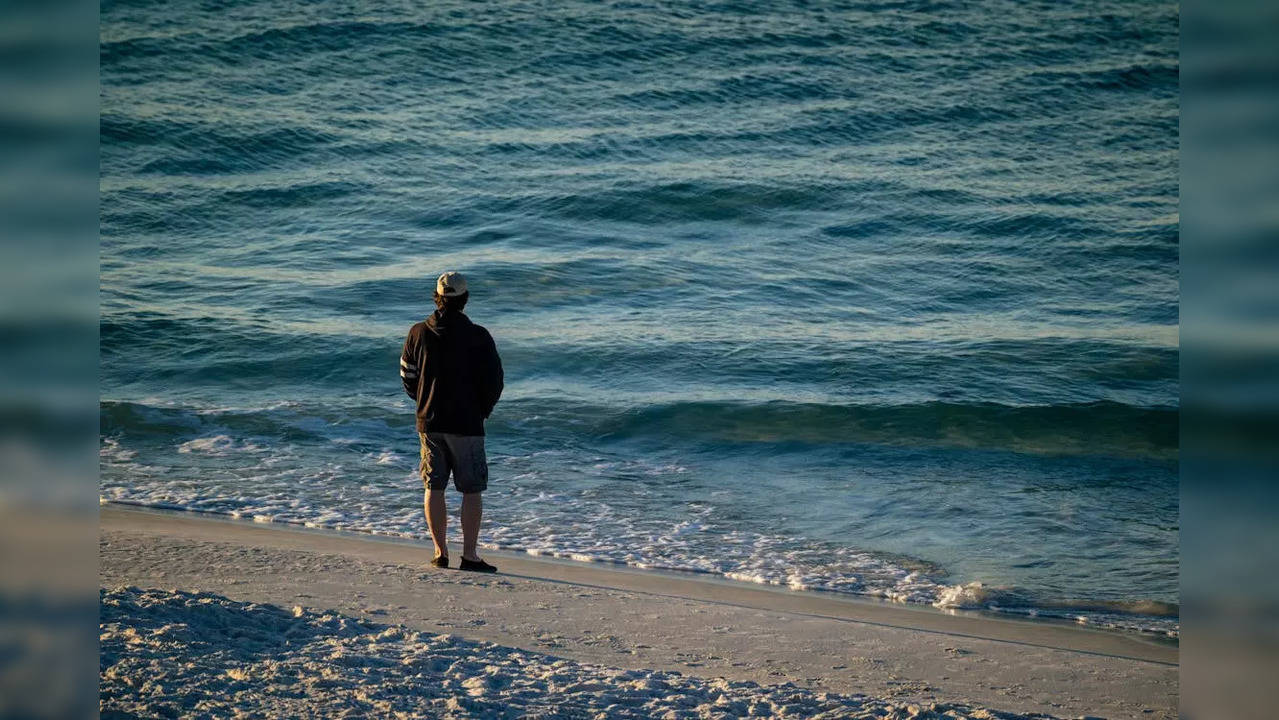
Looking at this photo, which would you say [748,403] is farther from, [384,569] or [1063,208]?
[1063,208]

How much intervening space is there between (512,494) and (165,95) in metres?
25.2

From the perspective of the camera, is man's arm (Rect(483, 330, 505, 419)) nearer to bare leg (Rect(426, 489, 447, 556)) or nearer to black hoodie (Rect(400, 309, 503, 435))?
black hoodie (Rect(400, 309, 503, 435))

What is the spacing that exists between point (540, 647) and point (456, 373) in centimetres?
185

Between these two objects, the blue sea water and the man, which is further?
the blue sea water

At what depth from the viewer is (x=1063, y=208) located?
23.3m

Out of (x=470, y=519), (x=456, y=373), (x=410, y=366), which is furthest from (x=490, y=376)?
(x=470, y=519)

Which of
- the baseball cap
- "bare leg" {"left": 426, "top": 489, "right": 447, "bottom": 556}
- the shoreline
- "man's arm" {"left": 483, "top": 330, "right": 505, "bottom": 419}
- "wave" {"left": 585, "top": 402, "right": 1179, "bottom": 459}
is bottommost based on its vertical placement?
"wave" {"left": 585, "top": 402, "right": 1179, "bottom": 459}

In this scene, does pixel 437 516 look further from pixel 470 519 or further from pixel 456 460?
pixel 456 460

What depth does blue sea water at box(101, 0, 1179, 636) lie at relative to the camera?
8891 millimetres

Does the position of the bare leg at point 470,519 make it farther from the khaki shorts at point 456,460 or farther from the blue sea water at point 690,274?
the blue sea water at point 690,274

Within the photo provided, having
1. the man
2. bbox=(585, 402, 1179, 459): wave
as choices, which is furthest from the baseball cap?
bbox=(585, 402, 1179, 459): wave

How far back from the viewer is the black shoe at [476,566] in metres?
6.65

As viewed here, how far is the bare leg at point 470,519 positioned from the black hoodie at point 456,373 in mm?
410

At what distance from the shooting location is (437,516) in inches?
264
